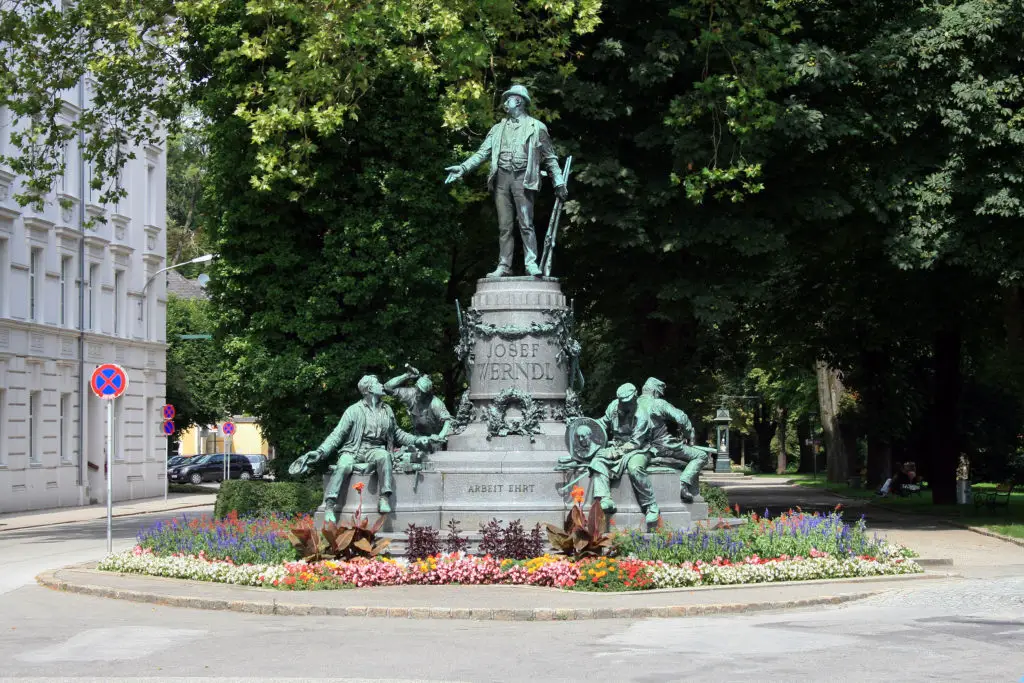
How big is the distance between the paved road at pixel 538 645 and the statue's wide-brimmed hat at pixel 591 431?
184 inches

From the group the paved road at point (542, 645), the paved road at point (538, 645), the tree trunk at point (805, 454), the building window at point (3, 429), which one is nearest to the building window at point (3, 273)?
the building window at point (3, 429)

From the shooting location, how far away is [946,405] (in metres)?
36.4

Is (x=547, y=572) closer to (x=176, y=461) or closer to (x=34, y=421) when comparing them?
(x=34, y=421)

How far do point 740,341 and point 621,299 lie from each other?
11299 mm

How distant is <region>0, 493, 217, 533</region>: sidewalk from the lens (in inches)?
1345

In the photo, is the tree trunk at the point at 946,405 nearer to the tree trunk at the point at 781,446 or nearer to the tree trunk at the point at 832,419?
the tree trunk at the point at 832,419

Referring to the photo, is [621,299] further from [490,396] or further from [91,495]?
[91,495]

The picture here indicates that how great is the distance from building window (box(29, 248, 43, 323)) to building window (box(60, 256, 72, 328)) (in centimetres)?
166

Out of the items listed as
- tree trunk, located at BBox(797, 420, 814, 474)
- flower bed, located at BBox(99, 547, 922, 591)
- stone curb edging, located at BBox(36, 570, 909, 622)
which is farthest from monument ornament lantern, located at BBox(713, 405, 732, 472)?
stone curb edging, located at BBox(36, 570, 909, 622)

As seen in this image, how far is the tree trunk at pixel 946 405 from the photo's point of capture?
1428 inches

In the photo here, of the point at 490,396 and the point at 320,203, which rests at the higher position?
the point at 320,203

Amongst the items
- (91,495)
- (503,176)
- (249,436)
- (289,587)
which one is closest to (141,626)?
(289,587)

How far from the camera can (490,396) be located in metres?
20.4

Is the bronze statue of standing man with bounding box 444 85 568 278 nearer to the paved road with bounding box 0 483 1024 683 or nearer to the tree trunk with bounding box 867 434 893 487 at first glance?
the paved road with bounding box 0 483 1024 683
